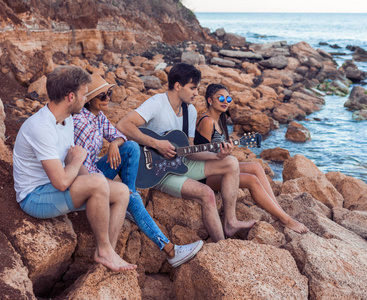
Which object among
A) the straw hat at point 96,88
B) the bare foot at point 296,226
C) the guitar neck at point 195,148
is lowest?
the bare foot at point 296,226

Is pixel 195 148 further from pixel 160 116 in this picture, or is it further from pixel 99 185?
pixel 99 185

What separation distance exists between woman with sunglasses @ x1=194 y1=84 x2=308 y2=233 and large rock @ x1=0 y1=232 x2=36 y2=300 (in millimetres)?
2111

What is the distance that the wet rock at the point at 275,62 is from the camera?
20.6 metres

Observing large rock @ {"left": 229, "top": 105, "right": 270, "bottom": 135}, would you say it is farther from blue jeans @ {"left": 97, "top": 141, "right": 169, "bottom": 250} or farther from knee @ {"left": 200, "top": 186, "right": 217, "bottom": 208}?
blue jeans @ {"left": 97, "top": 141, "right": 169, "bottom": 250}

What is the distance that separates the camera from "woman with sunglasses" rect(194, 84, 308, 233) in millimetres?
4137

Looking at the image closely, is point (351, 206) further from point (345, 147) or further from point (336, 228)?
point (345, 147)

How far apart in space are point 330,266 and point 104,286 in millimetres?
1934

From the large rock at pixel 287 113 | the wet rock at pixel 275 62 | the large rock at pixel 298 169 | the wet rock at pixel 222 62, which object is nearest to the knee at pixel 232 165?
the large rock at pixel 298 169

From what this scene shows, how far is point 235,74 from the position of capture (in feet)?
54.8

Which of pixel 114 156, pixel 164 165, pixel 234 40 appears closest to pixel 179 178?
pixel 164 165

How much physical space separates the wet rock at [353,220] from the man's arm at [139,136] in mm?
2254

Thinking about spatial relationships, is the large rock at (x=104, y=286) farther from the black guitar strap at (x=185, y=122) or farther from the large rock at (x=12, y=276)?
the black guitar strap at (x=185, y=122)

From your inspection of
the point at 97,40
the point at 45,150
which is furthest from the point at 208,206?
the point at 97,40

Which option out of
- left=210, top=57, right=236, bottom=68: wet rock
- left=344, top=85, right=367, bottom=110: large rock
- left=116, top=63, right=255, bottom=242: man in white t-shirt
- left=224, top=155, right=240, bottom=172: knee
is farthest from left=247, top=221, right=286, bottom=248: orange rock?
left=210, top=57, right=236, bottom=68: wet rock
